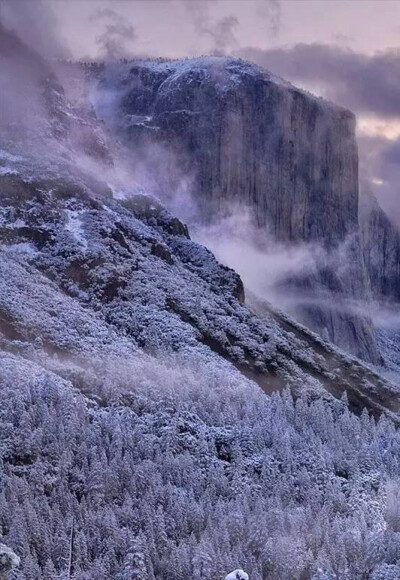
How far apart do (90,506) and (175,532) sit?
483 inches

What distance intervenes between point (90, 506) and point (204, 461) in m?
31.7

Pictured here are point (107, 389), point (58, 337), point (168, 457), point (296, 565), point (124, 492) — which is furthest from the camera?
point (58, 337)

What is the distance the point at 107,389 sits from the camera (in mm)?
180875

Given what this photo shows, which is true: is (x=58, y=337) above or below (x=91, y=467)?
above

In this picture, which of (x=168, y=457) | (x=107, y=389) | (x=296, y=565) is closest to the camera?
(x=296, y=565)

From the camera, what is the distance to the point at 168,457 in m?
163

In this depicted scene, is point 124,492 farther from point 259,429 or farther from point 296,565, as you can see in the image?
point 259,429

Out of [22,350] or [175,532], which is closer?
[175,532]

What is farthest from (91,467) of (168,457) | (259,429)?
(259,429)

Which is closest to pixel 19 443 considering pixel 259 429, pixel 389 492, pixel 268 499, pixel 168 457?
pixel 168 457

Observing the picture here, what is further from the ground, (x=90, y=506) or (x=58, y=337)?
(x=58, y=337)

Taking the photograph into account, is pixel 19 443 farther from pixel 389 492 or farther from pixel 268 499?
pixel 389 492

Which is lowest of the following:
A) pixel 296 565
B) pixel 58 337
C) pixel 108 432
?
pixel 296 565

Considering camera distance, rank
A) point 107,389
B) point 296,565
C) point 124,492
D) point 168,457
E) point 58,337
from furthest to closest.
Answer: point 58,337, point 107,389, point 168,457, point 124,492, point 296,565
